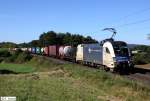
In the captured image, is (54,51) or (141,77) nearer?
(141,77)

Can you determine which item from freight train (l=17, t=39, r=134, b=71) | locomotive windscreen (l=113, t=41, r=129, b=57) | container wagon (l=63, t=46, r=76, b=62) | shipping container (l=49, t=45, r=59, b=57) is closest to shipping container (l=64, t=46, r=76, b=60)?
container wagon (l=63, t=46, r=76, b=62)

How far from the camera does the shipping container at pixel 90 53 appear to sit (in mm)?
44469

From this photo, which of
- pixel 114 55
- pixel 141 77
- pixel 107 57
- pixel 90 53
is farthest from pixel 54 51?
pixel 141 77

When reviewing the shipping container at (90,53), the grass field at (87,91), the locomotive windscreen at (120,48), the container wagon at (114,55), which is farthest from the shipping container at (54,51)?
the grass field at (87,91)

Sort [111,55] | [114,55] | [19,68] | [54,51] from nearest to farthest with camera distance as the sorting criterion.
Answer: [114,55]
[111,55]
[19,68]
[54,51]

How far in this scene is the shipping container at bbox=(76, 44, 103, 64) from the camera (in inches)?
1751

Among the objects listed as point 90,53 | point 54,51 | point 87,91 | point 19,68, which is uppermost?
point 54,51

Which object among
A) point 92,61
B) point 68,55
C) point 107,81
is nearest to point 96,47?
point 92,61

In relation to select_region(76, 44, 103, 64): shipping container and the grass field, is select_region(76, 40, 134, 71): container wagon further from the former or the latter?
the grass field

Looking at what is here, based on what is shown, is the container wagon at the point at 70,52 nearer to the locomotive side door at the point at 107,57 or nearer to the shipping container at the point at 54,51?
the shipping container at the point at 54,51

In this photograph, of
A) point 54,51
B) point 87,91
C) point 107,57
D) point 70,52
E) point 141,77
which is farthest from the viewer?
point 54,51

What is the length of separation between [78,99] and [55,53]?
66.5m

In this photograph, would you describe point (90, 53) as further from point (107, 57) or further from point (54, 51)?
point (54, 51)

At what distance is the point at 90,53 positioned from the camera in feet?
163
